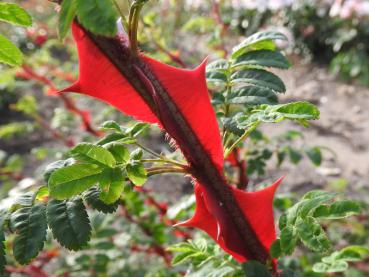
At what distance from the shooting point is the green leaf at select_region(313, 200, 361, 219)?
0.79 metres

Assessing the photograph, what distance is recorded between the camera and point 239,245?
77 centimetres

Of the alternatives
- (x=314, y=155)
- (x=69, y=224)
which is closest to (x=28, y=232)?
(x=69, y=224)

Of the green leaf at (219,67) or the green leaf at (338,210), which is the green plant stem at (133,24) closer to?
the green leaf at (219,67)

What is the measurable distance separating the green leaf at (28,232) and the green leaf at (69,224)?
2 centimetres

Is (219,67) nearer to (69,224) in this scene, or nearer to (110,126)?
(110,126)

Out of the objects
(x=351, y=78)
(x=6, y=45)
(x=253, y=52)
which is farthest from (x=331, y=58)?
(x=6, y=45)

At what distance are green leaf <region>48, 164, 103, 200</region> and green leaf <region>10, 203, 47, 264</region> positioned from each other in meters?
0.06

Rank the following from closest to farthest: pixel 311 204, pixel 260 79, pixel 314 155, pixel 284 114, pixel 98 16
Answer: pixel 98 16
pixel 284 114
pixel 311 204
pixel 260 79
pixel 314 155

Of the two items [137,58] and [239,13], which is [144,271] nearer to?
[137,58]

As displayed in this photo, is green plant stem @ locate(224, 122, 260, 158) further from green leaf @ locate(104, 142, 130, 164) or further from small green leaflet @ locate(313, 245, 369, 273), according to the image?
small green leaflet @ locate(313, 245, 369, 273)

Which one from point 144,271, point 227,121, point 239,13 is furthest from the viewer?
point 239,13

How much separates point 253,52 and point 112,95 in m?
0.35

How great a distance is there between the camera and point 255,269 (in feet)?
2.44

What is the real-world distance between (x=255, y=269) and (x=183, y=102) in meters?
0.28
